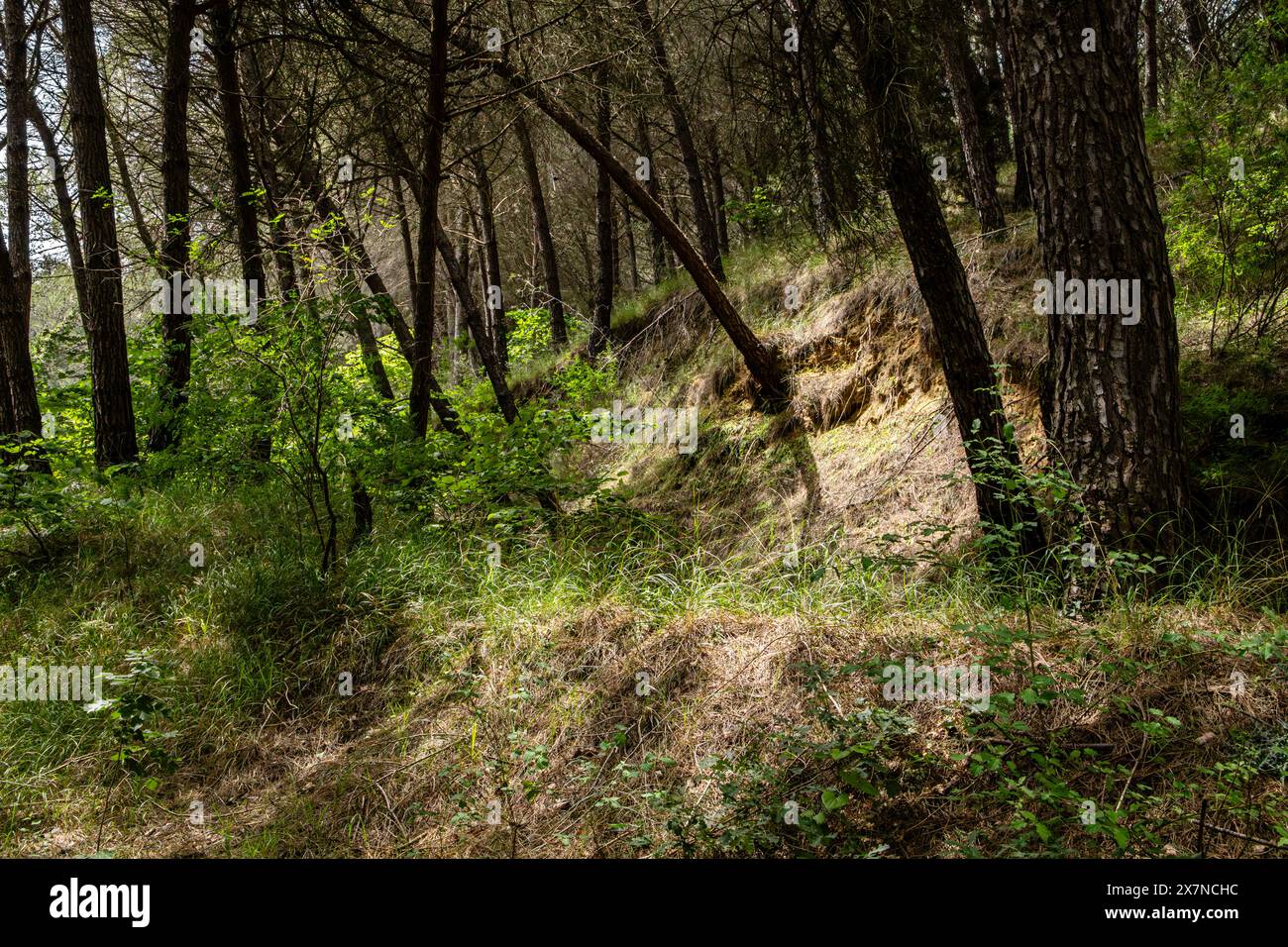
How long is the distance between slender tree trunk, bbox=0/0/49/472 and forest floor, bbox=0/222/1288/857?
9.09 ft

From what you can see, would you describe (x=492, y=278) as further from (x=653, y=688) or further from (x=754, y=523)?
(x=653, y=688)

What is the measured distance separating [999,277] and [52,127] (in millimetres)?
13368

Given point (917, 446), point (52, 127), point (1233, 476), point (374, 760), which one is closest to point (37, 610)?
point (374, 760)

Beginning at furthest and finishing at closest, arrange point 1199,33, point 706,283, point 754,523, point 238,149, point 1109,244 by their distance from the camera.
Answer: point 1199,33, point 706,283, point 238,149, point 754,523, point 1109,244

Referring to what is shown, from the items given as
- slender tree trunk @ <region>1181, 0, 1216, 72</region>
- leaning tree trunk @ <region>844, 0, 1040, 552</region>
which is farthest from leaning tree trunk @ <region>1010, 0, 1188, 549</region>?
slender tree trunk @ <region>1181, 0, 1216, 72</region>

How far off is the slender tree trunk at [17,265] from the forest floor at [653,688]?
2.77 meters

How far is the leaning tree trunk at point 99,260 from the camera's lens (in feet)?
22.9

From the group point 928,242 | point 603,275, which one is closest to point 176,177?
point 603,275

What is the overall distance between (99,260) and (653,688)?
22.5ft

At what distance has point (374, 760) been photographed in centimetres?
386

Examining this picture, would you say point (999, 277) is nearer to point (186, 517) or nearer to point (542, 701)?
point (542, 701)

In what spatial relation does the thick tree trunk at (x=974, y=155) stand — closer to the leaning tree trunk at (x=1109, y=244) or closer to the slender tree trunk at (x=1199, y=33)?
the slender tree trunk at (x=1199, y=33)

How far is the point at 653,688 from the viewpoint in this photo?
3852 mm
